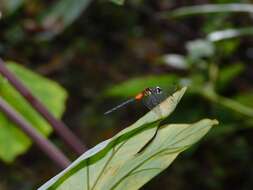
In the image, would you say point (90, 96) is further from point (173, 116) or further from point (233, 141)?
point (173, 116)

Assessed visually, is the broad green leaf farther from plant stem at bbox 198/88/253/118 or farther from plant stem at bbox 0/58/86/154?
plant stem at bbox 198/88/253/118

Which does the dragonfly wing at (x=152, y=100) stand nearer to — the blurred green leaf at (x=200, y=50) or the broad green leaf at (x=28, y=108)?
the broad green leaf at (x=28, y=108)

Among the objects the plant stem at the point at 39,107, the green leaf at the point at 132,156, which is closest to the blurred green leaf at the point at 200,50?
the plant stem at the point at 39,107

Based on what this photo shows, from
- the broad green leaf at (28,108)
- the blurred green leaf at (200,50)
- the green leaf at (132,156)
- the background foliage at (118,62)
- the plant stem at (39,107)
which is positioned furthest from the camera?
the background foliage at (118,62)

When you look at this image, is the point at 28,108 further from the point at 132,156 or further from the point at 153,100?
the point at 132,156

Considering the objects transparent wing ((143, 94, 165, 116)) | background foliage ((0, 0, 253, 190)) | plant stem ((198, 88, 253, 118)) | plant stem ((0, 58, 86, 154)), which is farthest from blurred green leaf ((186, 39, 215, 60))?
transparent wing ((143, 94, 165, 116))

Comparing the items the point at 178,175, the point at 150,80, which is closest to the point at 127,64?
the point at 178,175
